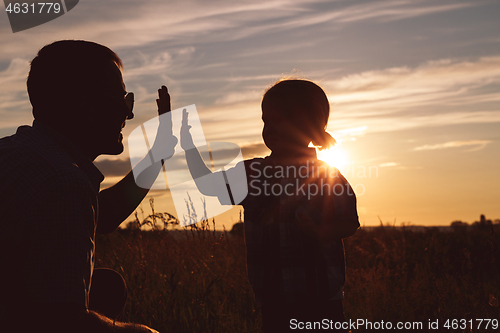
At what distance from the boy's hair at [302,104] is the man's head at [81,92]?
102 centimetres

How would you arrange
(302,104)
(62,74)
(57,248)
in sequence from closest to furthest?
(57,248)
(62,74)
(302,104)

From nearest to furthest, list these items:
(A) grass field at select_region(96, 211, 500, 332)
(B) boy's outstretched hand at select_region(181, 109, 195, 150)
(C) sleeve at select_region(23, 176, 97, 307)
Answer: (C) sleeve at select_region(23, 176, 97, 307)
(B) boy's outstretched hand at select_region(181, 109, 195, 150)
(A) grass field at select_region(96, 211, 500, 332)

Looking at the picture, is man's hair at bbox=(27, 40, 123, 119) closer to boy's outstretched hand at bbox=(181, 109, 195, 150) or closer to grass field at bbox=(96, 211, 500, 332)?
boy's outstretched hand at bbox=(181, 109, 195, 150)

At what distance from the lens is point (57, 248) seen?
1.46m

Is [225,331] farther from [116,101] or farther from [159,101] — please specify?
[116,101]

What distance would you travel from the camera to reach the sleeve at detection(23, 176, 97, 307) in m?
1.46

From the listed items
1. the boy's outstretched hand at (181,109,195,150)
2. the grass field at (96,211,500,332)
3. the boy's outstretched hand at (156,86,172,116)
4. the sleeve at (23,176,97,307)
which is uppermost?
the boy's outstretched hand at (156,86,172,116)

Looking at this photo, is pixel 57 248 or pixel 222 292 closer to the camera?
pixel 57 248

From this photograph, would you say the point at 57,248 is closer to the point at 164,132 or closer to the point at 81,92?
the point at 81,92

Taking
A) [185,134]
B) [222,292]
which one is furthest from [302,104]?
[222,292]

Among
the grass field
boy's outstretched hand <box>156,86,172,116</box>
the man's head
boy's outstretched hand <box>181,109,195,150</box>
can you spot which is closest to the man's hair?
the man's head

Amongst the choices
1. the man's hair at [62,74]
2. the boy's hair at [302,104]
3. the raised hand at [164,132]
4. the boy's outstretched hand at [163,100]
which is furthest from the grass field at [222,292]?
the man's hair at [62,74]

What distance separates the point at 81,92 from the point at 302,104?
4.67 ft

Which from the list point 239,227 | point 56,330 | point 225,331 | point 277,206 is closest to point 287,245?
point 277,206
